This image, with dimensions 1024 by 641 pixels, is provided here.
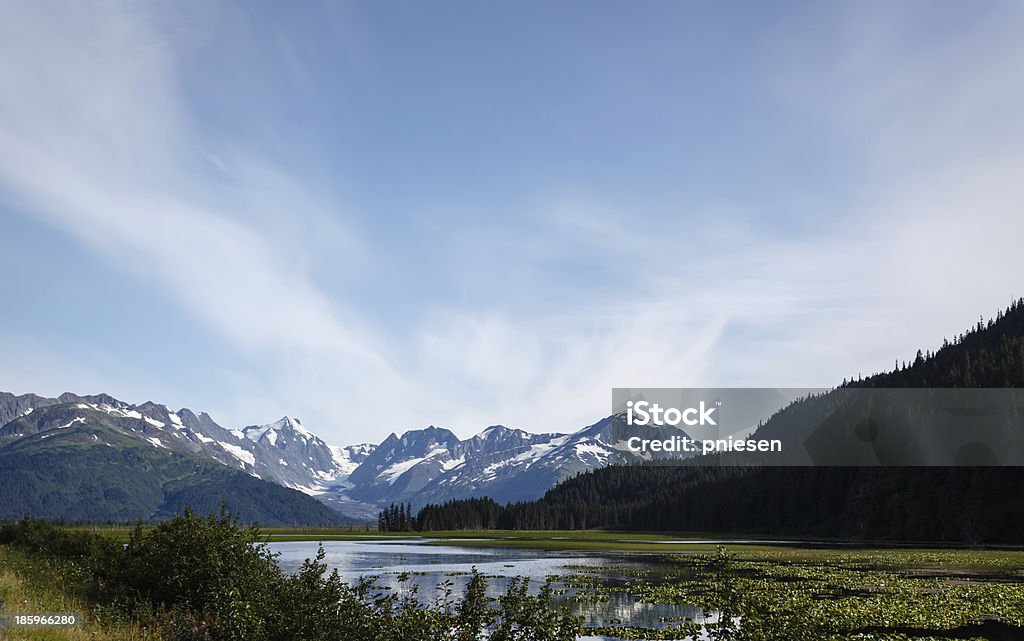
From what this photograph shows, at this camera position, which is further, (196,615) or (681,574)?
(681,574)

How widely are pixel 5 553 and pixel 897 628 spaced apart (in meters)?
58.6

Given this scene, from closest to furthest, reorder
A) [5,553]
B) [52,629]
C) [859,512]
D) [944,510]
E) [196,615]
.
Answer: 1. [52,629]
2. [196,615]
3. [5,553]
4. [944,510]
5. [859,512]

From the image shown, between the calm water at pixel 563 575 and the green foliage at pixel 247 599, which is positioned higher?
the green foliage at pixel 247 599

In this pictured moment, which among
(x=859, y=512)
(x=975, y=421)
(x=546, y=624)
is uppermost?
(x=975, y=421)

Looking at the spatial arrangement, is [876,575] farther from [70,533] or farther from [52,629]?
[70,533]

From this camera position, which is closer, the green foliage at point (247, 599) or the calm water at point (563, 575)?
the green foliage at point (247, 599)

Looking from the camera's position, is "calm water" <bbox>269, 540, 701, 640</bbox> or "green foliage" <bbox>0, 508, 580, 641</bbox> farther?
"calm water" <bbox>269, 540, 701, 640</bbox>

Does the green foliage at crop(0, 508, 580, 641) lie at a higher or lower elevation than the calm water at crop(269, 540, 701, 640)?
higher

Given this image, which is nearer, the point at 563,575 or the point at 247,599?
the point at 247,599

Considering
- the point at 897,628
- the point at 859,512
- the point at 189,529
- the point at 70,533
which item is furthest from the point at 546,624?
the point at 859,512

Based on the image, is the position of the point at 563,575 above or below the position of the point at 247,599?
below

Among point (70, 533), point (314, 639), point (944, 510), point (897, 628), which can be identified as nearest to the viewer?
point (314, 639)

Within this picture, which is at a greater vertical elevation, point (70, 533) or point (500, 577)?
point (70, 533)

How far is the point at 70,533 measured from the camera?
56875 mm
